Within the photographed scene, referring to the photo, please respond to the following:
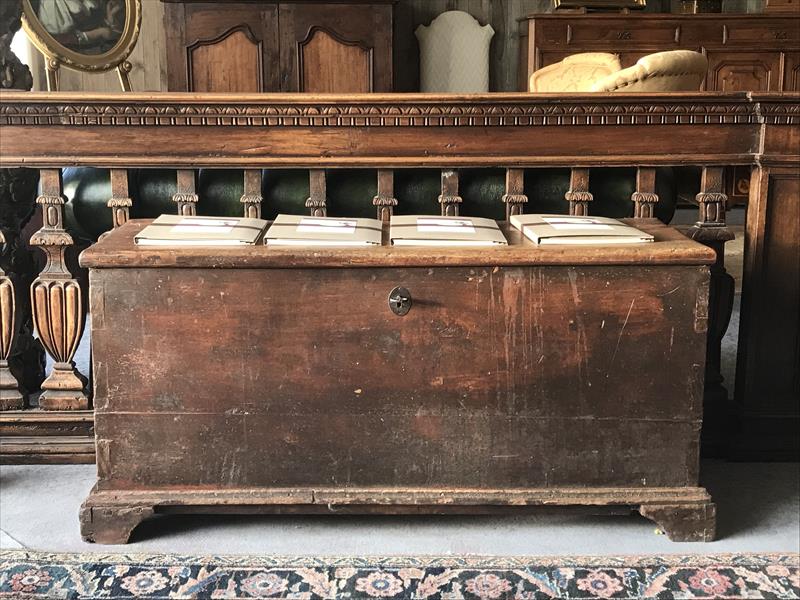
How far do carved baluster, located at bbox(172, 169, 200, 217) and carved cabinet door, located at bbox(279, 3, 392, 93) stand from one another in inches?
145

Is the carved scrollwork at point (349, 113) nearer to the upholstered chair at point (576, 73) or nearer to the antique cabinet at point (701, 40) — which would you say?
the upholstered chair at point (576, 73)

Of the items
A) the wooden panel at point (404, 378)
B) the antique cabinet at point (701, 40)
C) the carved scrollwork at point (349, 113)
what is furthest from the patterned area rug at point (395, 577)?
the antique cabinet at point (701, 40)

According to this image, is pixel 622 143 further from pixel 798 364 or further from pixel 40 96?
pixel 40 96

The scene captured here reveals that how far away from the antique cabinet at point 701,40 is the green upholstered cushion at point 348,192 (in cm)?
381

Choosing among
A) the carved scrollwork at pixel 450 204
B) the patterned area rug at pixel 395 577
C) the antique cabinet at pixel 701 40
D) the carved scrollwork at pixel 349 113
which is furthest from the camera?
the antique cabinet at pixel 701 40

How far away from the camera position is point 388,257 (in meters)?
1.61

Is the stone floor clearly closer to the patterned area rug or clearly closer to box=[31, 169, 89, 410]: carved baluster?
the patterned area rug

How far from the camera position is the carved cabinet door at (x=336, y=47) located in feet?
18.1

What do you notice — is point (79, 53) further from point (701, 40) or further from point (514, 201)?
point (701, 40)

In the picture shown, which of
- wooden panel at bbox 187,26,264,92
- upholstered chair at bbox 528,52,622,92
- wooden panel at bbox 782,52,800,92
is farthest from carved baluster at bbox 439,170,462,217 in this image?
wooden panel at bbox 782,52,800,92

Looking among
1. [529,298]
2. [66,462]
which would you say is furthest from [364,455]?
[66,462]

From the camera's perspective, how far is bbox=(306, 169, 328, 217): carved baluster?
6.45ft

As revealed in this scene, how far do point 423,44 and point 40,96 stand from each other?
455 cm

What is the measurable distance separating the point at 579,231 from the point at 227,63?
429 cm
